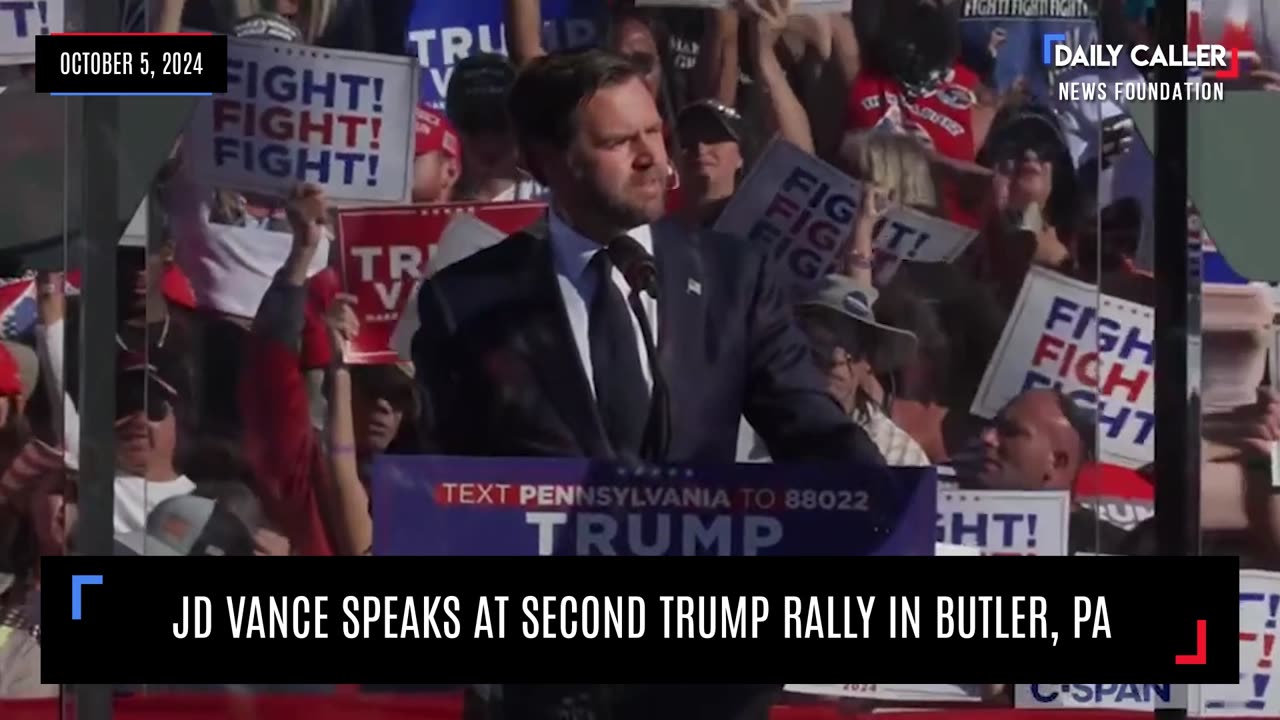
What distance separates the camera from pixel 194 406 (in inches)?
107

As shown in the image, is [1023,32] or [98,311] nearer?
[98,311]

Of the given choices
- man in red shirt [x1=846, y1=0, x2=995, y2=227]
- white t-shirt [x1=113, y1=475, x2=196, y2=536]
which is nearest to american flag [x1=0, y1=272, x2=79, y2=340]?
white t-shirt [x1=113, y1=475, x2=196, y2=536]

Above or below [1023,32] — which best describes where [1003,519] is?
below

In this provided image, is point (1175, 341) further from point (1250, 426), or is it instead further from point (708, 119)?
point (708, 119)

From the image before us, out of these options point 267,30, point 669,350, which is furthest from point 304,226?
point 669,350

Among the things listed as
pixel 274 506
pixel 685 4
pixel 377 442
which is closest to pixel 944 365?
pixel 685 4

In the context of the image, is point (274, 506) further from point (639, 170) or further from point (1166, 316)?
point (1166, 316)

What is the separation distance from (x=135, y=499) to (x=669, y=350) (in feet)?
2.89

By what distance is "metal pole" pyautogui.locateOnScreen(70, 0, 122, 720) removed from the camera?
2629mm

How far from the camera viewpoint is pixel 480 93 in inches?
108

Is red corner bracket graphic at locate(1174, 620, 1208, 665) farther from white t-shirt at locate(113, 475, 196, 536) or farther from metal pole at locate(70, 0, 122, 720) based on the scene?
metal pole at locate(70, 0, 122, 720)

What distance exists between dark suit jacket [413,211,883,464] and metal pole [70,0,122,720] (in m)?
0.49
